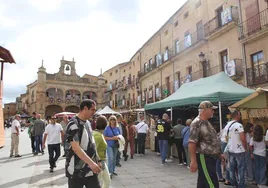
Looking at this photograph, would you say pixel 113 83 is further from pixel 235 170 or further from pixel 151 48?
pixel 235 170

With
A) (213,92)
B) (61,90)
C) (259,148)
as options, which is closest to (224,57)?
(213,92)

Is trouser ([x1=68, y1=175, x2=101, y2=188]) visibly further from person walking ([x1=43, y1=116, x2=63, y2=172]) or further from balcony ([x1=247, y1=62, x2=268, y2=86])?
balcony ([x1=247, y1=62, x2=268, y2=86])

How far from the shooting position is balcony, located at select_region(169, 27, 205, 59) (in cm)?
1804

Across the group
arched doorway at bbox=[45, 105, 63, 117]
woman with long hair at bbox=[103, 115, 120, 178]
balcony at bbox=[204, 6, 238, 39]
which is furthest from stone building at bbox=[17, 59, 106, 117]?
woman with long hair at bbox=[103, 115, 120, 178]

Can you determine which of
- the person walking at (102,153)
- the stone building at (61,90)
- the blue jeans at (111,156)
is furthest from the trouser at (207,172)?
the stone building at (61,90)

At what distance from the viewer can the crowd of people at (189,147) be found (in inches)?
108

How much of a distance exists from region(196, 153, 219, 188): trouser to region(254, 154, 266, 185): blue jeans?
2587 millimetres

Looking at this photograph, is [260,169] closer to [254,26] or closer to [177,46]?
[254,26]

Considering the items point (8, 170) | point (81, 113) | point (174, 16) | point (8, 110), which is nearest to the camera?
point (81, 113)

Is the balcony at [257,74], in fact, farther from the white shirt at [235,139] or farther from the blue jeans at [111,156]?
the blue jeans at [111,156]

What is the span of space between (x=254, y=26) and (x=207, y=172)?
41.6 feet

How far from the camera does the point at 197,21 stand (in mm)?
18734

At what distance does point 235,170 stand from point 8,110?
66.5 metres

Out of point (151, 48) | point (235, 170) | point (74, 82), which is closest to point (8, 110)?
point (74, 82)
